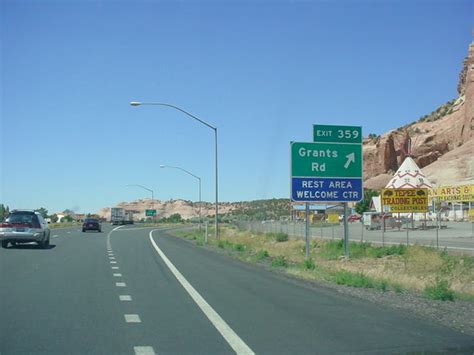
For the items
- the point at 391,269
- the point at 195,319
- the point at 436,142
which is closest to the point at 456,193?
the point at 391,269

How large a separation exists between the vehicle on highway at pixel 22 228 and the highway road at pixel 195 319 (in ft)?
43.4

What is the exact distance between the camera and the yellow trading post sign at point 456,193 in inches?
3090

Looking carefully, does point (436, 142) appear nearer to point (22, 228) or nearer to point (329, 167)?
point (329, 167)

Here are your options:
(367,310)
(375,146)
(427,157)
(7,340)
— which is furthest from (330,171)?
(375,146)

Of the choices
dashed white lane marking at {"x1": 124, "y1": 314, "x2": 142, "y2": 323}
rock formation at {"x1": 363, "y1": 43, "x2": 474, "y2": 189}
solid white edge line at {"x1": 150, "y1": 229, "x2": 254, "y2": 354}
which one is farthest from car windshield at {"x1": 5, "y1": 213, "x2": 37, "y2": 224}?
rock formation at {"x1": 363, "y1": 43, "x2": 474, "y2": 189}

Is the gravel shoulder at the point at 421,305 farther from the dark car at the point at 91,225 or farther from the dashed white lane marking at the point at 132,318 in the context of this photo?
the dark car at the point at 91,225

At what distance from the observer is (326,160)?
84.4ft

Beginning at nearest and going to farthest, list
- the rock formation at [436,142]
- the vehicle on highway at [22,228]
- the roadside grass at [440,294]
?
the roadside grass at [440,294]
the vehicle on highway at [22,228]
the rock formation at [436,142]

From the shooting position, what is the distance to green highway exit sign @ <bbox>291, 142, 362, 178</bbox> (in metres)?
→ 25.3

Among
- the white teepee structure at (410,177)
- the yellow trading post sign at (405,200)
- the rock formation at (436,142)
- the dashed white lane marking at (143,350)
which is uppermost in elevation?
the rock formation at (436,142)

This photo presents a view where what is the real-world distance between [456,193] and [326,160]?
200 ft

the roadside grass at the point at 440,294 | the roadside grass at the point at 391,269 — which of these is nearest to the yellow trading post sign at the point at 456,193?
the roadside grass at the point at 391,269

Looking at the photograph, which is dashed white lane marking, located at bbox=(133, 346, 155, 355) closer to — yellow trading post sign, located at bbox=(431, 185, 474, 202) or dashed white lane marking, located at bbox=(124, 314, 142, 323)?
dashed white lane marking, located at bbox=(124, 314, 142, 323)

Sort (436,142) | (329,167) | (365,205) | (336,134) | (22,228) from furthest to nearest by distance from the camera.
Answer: (436,142) → (365,205) → (22,228) → (336,134) → (329,167)
